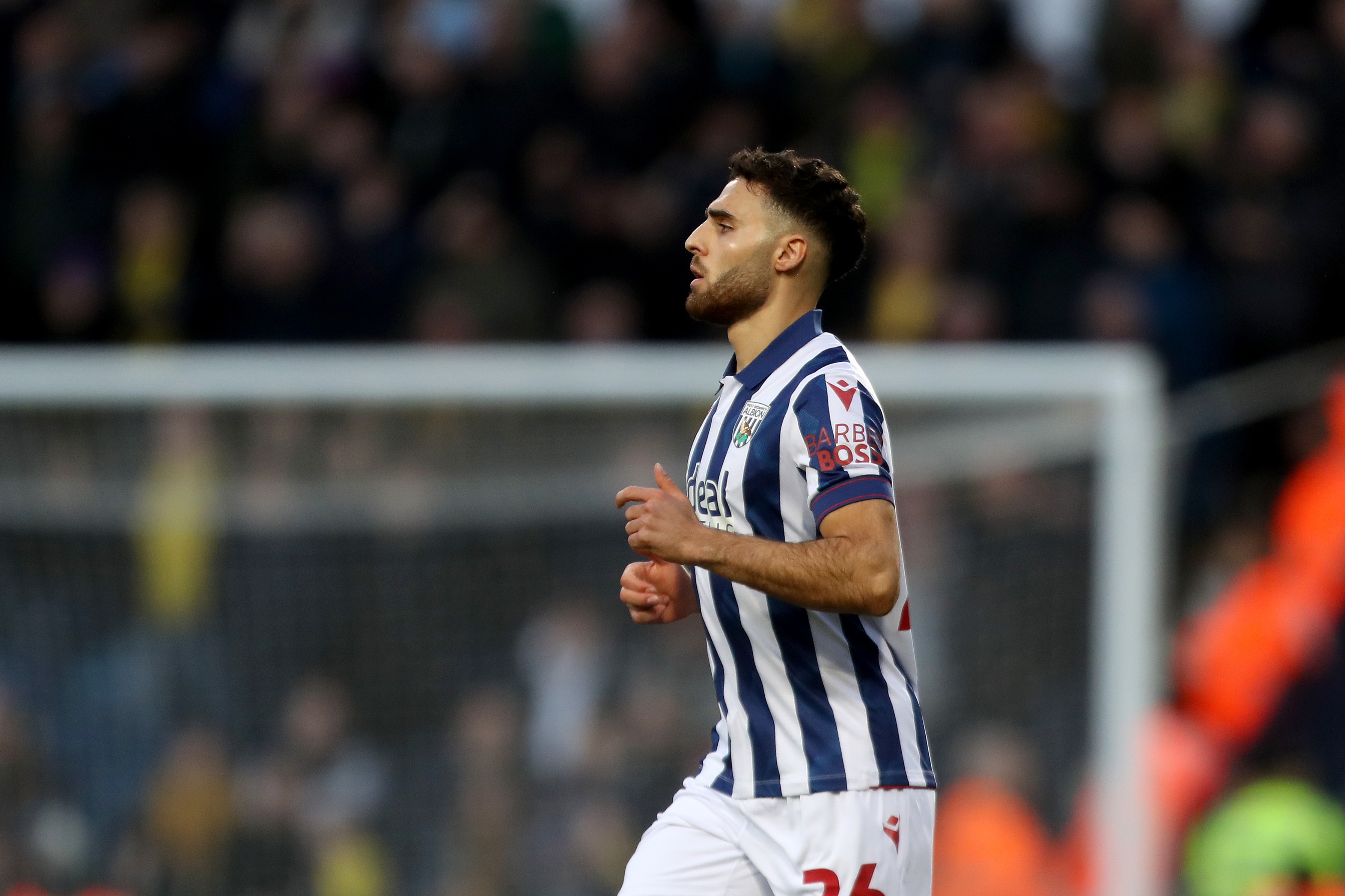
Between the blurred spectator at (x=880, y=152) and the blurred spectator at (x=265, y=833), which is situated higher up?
the blurred spectator at (x=880, y=152)

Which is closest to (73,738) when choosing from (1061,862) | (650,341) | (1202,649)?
(650,341)

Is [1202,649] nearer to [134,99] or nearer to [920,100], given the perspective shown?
[920,100]

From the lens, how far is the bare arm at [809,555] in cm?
319

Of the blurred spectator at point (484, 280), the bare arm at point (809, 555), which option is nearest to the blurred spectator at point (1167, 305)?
the blurred spectator at point (484, 280)

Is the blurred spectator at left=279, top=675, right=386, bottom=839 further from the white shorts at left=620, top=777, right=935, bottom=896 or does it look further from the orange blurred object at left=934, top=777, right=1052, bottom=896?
the white shorts at left=620, top=777, right=935, bottom=896

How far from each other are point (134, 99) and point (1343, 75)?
20.1ft

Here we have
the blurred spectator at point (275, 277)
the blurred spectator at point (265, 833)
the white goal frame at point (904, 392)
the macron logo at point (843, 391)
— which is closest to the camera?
the macron logo at point (843, 391)

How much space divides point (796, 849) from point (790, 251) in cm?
121

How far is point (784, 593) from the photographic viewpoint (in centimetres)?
323

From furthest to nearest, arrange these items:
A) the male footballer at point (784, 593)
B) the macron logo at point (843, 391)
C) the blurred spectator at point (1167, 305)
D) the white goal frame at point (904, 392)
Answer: the blurred spectator at point (1167, 305), the white goal frame at point (904, 392), the macron logo at point (843, 391), the male footballer at point (784, 593)

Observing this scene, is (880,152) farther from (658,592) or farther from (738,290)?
(658,592)

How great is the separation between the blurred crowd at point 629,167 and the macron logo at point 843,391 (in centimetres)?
500

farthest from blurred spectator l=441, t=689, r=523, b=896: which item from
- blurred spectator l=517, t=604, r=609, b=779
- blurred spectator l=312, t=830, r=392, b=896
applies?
blurred spectator l=312, t=830, r=392, b=896

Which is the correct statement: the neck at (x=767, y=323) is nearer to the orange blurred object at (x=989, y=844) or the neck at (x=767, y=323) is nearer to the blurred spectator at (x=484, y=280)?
the orange blurred object at (x=989, y=844)
